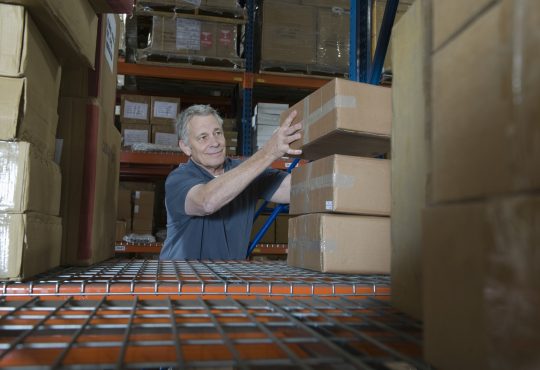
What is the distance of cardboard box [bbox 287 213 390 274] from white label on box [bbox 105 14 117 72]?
933 millimetres

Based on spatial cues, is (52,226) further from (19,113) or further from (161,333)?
(161,333)

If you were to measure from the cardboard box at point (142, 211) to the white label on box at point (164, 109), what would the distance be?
24.6 inches

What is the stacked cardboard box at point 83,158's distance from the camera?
1278 millimetres

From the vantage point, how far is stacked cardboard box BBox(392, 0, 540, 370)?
33 cm

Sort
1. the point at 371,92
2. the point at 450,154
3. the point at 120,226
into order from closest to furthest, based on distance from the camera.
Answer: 1. the point at 450,154
2. the point at 371,92
3. the point at 120,226

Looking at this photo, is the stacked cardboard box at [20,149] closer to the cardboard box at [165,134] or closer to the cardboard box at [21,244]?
the cardboard box at [21,244]

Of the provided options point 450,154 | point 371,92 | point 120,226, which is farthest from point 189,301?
point 120,226

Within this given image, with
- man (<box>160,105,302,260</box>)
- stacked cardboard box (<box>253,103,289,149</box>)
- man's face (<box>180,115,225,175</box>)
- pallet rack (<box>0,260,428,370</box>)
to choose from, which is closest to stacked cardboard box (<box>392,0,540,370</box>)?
pallet rack (<box>0,260,428,370</box>)

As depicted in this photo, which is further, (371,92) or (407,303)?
(371,92)

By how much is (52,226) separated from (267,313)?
663 millimetres

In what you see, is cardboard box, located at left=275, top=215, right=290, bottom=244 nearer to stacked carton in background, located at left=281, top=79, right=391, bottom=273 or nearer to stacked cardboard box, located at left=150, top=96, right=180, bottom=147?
stacked cardboard box, located at left=150, top=96, right=180, bottom=147

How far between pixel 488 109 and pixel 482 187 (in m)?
0.07

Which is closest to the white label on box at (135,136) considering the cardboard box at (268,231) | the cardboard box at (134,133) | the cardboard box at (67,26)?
the cardboard box at (134,133)

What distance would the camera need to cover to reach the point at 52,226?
1.09 meters
